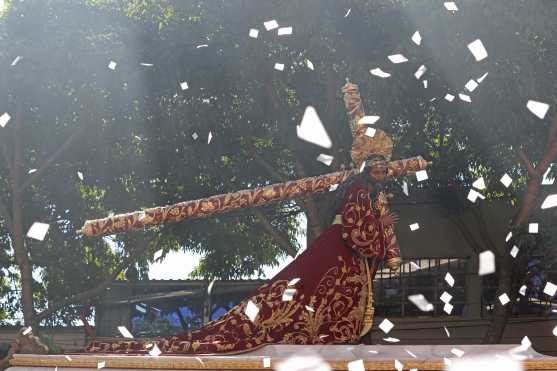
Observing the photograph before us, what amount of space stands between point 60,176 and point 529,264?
9.59 metres

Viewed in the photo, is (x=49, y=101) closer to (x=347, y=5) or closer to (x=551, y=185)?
(x=347, y=5)

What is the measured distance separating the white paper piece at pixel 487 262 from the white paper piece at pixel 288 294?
10359 millimetres

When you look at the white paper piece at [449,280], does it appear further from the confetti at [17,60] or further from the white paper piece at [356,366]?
the white paper piece at [356,366]

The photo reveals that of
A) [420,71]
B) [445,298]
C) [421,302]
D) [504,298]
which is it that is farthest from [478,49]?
[421,302]

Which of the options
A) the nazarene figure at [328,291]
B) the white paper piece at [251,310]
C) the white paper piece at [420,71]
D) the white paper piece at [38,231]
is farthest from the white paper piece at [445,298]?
the white paper piece at [251,310]

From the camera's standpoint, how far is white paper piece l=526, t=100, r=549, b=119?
43.9ft

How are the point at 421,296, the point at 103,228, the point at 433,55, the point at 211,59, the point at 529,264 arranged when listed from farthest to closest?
the point at 421,296 < the point at 529,264 < the point at 211,59 < the point at 433,55 < the point at 103,228

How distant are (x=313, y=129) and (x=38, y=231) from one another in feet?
19.9

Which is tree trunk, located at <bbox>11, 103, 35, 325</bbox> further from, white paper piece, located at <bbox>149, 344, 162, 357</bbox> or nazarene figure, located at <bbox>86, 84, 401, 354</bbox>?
white paper piece, located at <bbox>149, 344, 162, 357</bbox>

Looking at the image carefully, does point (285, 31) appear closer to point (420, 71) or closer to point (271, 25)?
point (271, 25)

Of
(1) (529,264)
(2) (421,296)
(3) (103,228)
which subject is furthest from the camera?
(2) (421,296)

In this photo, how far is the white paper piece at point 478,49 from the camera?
12945 millimetres

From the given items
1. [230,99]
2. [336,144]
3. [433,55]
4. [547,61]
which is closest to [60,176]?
[230,99]

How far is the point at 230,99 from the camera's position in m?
14.5
